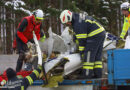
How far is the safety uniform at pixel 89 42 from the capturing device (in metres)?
6.10

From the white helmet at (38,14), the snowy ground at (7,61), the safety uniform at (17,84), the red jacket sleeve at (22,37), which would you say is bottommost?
the snowy ground at (7,61)

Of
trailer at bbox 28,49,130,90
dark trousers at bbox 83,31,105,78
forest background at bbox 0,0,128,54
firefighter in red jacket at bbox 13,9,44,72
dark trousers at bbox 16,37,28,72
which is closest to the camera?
trailer at bbox 28,49,130,90

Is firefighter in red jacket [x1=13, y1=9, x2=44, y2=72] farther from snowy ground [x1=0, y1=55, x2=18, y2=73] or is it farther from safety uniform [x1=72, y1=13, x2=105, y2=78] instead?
snowy ground [x1=0, y1=55, x2=18, y2=73]

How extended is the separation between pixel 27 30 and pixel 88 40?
5.92ft

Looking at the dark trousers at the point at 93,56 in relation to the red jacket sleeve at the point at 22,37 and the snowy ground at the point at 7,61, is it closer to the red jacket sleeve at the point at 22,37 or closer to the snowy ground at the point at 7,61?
the red jacket sleeve at the point at 22,37

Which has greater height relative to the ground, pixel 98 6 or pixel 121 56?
pixel 98 6

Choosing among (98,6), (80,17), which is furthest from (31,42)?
(98,6)

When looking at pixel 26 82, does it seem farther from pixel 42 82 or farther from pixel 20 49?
pixel 20 49

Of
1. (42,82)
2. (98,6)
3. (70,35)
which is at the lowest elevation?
(42,82)

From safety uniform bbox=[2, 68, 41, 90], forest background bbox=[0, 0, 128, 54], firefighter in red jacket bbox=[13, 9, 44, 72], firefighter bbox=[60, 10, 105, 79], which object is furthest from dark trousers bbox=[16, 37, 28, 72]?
forest background bbox=[0, 0, 128, 54]

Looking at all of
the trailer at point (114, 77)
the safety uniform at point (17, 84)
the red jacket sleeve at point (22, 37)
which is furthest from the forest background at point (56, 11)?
the trailer at point (114, 77)

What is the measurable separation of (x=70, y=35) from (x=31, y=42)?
1241mm

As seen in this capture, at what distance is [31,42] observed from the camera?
762 cm

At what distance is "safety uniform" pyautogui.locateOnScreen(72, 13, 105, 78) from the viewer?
6.10 m
